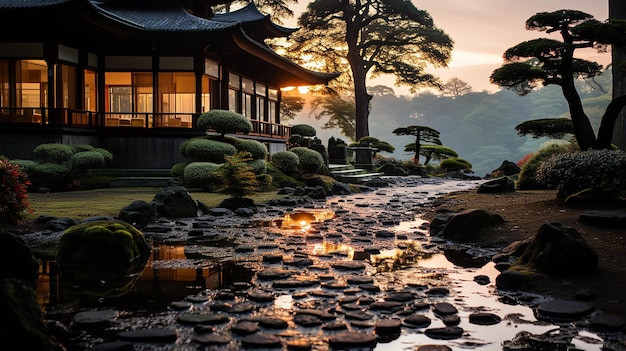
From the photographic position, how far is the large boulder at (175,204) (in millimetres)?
11609

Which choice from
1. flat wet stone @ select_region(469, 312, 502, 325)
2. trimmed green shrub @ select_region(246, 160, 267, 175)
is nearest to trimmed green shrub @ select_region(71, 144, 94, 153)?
trimmed green shrub @ select_region(246, 160, 267, 175)

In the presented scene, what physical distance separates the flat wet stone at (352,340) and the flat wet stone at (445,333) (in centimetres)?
49

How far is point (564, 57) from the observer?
12195 millimetres

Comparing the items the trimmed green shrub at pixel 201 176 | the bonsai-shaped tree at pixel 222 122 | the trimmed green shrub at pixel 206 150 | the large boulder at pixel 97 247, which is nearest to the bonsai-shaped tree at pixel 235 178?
the trimmed green shrub at pixel 201 176

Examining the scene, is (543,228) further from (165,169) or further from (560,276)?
(165,169)

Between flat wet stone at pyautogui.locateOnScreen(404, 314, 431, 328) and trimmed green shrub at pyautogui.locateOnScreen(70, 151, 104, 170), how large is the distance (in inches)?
647

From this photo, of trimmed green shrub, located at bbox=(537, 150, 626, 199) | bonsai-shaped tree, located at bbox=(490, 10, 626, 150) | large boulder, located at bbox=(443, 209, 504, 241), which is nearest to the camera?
large boulder, located at bbox=(443, 209, 504, 241)

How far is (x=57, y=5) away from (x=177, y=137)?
681 cm

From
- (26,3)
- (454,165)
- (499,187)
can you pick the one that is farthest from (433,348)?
(454,165)

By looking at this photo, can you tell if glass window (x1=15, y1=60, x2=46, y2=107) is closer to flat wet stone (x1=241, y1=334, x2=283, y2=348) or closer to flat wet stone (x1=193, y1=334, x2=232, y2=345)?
flat wet stone (x1=193, y1=334, x2=232, y2=345)

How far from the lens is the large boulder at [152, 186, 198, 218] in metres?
11.6

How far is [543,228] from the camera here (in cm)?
608

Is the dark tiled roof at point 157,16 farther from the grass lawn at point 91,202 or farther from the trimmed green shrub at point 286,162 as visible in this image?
the grass lawn at point 91,202

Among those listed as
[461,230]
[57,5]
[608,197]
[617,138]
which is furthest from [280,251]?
[617,138]
